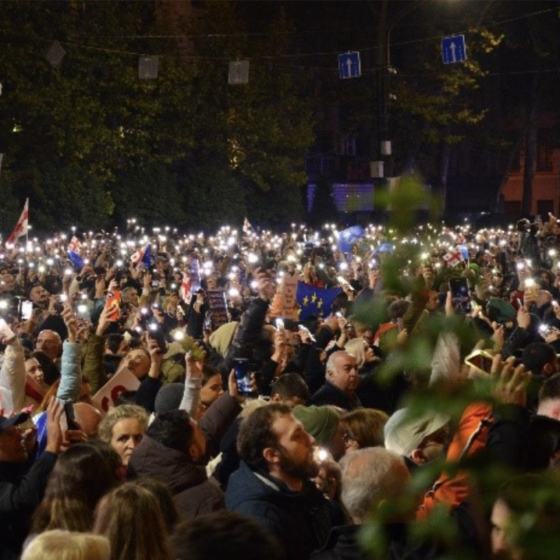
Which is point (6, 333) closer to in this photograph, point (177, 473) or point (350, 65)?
point (177, 473)

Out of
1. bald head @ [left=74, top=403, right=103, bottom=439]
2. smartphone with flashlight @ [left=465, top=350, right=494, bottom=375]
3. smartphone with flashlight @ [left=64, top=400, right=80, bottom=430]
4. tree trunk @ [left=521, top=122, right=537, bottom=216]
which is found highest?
tree trunk @ [left=521, top=122, right=537, bottom=216]

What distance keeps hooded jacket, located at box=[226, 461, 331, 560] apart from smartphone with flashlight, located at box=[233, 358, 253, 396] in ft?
6.65

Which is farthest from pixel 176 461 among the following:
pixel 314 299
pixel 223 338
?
pixel 314 299

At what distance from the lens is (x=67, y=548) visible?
355 cm

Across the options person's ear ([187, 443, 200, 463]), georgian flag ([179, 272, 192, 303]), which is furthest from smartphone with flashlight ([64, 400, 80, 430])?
georgian flag ([179, 272, 192, 303])

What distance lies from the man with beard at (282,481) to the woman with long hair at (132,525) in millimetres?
623

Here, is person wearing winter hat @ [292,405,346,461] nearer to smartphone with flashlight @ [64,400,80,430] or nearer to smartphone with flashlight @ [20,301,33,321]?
smartphone with flashlight @ [64,400,80,430]

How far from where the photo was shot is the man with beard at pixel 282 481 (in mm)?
4812

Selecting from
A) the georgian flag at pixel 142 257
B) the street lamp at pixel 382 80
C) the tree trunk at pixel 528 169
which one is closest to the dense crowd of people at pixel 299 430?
the georgian flag at pixel 142 257

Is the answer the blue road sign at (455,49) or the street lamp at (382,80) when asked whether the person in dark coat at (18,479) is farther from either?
the blue road sign at (455,49)

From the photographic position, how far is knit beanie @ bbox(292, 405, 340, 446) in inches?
235

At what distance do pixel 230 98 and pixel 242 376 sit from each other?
39.8 m

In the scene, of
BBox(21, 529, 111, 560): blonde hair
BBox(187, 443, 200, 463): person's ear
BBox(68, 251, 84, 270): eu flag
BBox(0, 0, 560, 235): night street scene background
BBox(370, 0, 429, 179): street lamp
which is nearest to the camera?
BBox(21, 529, 111, 560): blonde hair

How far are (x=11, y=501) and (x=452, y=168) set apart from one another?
65.2m
